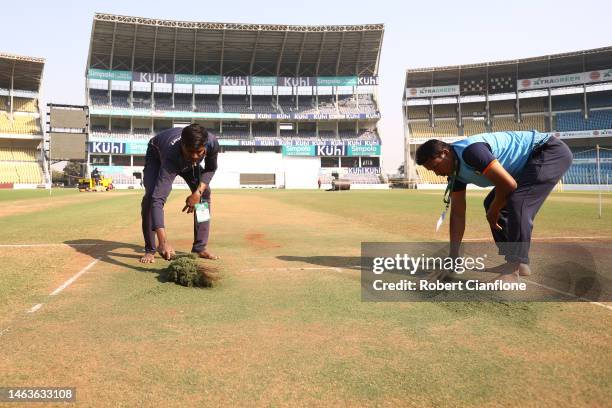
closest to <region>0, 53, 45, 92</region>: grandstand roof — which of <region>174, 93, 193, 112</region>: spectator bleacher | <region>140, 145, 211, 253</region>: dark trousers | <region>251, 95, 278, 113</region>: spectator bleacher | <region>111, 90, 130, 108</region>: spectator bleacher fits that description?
<region>111, 90, 130, 108</region>: spectator bleacher

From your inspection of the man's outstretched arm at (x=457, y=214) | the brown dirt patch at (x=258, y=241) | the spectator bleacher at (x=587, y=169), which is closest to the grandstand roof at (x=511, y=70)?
the spectator bleacher at (x=587, y=169)

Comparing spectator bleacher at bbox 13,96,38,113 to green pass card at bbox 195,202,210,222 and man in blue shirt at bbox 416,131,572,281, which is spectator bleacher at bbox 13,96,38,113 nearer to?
green pass card at bbox 195,202,210,222

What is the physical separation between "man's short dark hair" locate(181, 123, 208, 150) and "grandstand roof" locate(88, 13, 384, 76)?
55.1 metres

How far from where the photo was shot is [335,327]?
2887 mm

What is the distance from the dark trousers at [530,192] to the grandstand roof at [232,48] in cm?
5640

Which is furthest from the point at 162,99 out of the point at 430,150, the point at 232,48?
the point at 430,150

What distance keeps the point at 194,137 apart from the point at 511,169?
10.9 feet

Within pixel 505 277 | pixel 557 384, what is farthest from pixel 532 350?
pixel 505 277

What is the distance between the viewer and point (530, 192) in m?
4.02

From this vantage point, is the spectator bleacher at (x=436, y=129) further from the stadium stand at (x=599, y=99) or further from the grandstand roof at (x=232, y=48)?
the stadium stand at (x=599, y=99)

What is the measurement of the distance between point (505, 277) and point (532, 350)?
63.2 inches

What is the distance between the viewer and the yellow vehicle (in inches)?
1654

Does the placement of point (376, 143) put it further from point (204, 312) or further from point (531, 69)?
point (204, 312)

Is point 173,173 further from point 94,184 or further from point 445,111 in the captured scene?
point 445,111
